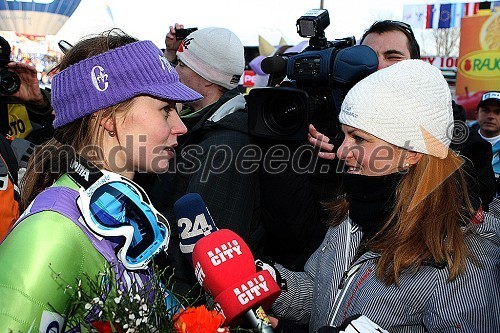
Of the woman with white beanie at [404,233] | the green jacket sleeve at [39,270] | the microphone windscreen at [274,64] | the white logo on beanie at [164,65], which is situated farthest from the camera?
the microphone windscreen at [274,64]

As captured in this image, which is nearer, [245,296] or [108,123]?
[245,296]

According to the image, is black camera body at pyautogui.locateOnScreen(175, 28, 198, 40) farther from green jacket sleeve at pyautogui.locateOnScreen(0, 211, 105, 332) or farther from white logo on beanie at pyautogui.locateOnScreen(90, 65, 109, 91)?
green jacket sleeve at pyautogui.locateOnScreen(0, 211, 105, 332)

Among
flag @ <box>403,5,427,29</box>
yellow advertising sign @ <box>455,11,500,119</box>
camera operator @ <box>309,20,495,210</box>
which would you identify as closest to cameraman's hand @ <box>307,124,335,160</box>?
camera operator @ <box>309,20,495,210</box>

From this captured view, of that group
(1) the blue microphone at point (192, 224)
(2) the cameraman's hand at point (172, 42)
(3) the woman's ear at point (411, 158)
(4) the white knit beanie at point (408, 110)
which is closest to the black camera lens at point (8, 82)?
(2) the cameraman's hand at point (172, 42)

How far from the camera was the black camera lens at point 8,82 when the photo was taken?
→ 4152 millimetres

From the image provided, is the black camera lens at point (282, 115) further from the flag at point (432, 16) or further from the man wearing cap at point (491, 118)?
the flag at point (432, 16)

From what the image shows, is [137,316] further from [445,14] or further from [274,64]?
[445,14]

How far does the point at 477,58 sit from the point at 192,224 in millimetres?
11636

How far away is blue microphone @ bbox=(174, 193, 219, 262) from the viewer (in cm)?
188

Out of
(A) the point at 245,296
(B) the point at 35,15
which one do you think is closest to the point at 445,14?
(B) the point at 35,15

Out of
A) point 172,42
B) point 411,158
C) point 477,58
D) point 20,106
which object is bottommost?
point 477,58

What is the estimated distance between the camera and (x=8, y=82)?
420cm

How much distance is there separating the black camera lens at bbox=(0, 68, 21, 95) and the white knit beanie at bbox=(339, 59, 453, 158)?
293 centimetres

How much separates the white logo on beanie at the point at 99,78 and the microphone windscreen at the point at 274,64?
3.28 ft
